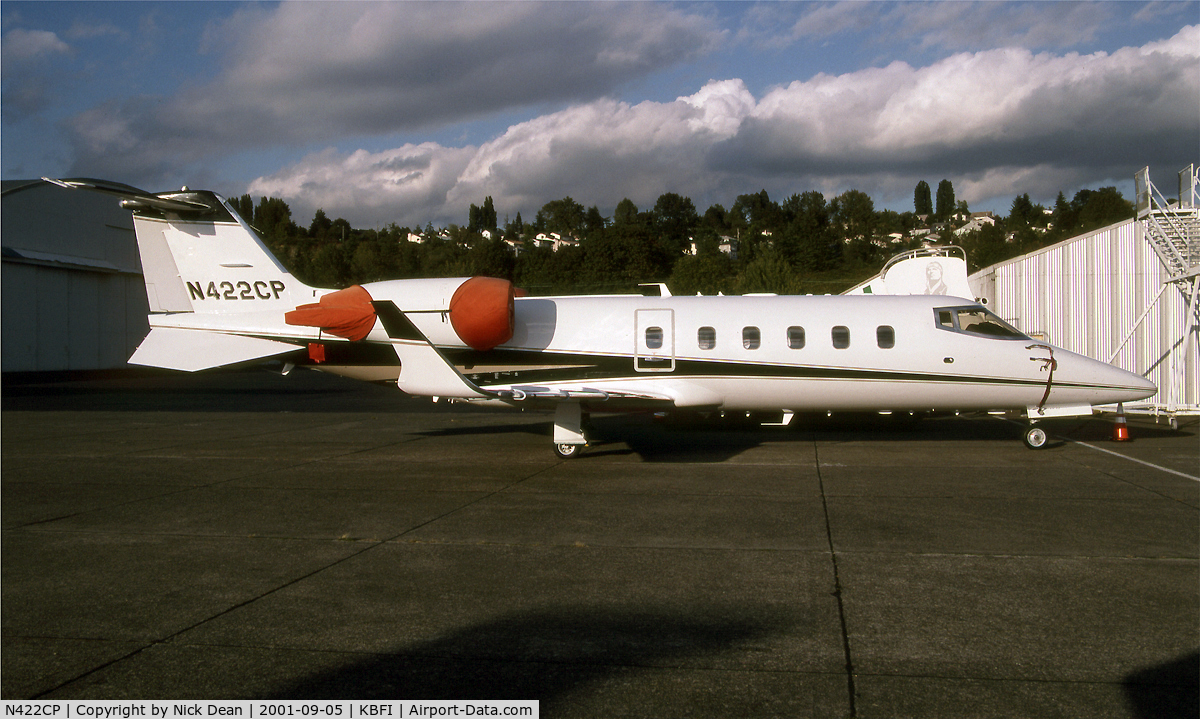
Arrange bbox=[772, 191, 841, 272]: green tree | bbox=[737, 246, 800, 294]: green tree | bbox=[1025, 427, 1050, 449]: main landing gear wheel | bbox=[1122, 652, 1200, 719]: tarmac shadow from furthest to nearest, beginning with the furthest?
bbox=[772, 191, 841, 272]: green tree, bbox=[737, 246, 800, 294]: green tree, bbox=[1025, 427, 1050, 449]: main landing gear wheel, bbox=[1122, 652, 1200, 719]: tarmac shadow

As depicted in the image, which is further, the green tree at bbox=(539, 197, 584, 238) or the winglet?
the green tree at bbox=(539, 197, 584, 238)

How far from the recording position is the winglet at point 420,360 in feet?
38.2

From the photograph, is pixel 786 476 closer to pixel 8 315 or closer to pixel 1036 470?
pixel 1036 470

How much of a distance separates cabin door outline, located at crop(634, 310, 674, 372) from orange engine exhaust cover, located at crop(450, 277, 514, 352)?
7.10 feet

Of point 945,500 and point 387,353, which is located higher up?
point 387,353

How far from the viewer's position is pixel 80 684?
4.71 meters

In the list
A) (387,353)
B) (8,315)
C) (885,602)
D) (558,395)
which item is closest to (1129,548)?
(885,602)

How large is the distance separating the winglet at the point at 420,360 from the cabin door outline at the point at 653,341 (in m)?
2.96

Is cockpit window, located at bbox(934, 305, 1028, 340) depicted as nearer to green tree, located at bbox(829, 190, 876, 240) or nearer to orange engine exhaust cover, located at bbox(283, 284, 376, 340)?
orange engine exhaust cover, located at bbox(283, 284, 376, 340)

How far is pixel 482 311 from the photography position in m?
13.1

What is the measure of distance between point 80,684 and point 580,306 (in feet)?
33.7

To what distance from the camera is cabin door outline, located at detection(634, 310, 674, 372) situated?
13.7m

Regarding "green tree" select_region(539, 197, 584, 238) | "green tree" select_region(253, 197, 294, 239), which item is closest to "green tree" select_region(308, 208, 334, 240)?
"green tree" select_region(253, 197, 294, 239)

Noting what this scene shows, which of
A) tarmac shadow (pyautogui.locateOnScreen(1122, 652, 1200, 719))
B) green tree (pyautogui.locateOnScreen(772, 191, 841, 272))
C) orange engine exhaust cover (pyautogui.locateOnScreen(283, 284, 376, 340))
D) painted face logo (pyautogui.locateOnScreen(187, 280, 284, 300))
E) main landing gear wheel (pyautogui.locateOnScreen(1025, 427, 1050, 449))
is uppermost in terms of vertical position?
green tree (pyautogui.locateOnScreen(772, 191, 841, 272))
